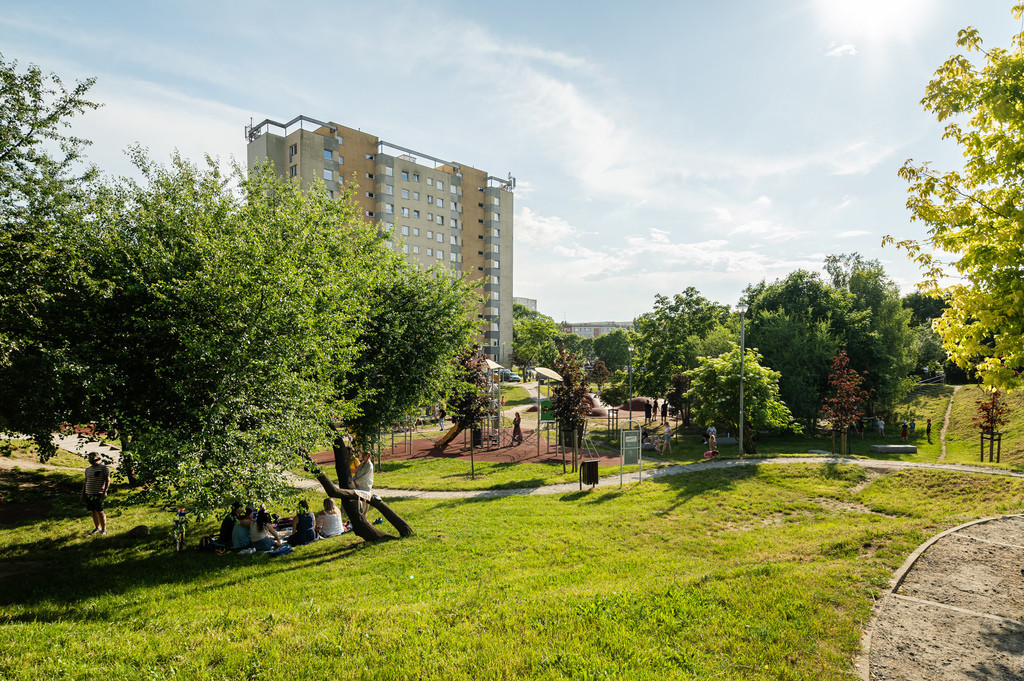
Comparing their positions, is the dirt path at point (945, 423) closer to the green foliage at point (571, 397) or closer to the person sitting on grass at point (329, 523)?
Answer: the green foliage at point (571, 397)

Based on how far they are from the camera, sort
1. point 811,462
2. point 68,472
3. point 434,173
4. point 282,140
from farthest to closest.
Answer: point 434,173 → point 282,140 → point 68,472 → point 811,462

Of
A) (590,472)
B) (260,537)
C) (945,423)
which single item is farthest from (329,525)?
(945,423)

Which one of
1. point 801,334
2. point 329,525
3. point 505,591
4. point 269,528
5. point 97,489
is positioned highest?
point 801,334

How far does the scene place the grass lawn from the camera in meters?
5.38

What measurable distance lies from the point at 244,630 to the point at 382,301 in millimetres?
8652

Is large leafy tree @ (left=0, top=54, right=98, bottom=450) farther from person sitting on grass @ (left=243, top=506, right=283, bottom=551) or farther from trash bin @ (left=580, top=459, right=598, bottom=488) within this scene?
trash bin @ (left=580, top=459, right=598, bottom=488)

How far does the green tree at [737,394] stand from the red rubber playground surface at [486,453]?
4851mm

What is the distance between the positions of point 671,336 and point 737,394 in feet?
51.8

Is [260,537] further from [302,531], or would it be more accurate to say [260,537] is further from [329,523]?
[329,523]

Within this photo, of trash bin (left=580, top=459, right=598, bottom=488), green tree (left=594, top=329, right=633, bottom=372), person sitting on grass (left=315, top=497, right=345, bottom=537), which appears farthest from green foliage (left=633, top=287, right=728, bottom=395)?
green tree (left=594, top=329, right=633, bottom=372)

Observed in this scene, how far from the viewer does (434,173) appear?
223ft

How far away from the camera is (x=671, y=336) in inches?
1435

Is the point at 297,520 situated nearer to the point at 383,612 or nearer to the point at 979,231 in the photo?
the point at 383,612

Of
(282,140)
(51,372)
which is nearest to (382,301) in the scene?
(51,372)
